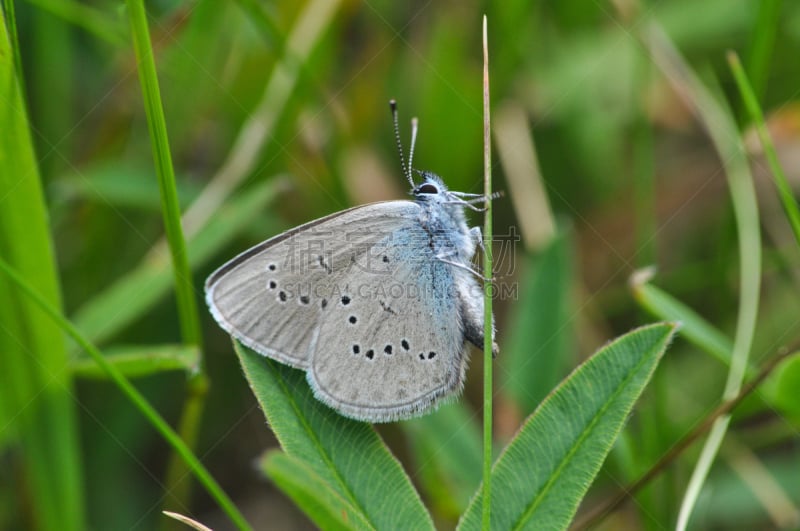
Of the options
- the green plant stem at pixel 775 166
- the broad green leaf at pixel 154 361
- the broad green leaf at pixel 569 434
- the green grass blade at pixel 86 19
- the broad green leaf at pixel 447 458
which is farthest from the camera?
the green grass blade at pixel 86 19

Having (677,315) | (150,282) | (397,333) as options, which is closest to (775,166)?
(677,315)

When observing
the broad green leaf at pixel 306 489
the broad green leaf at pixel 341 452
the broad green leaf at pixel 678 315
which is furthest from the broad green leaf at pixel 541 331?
the broad green leaf at pixel 306 489

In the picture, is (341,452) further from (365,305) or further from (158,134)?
(158,134)

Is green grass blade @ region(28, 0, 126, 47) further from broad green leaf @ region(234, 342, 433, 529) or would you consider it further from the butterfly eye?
broad green leaf @ region(234, 342, 433, 529)

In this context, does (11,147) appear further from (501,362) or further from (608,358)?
(501,362)

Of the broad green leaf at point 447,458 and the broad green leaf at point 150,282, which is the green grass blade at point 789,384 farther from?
the broad green leaf at point 150,282
